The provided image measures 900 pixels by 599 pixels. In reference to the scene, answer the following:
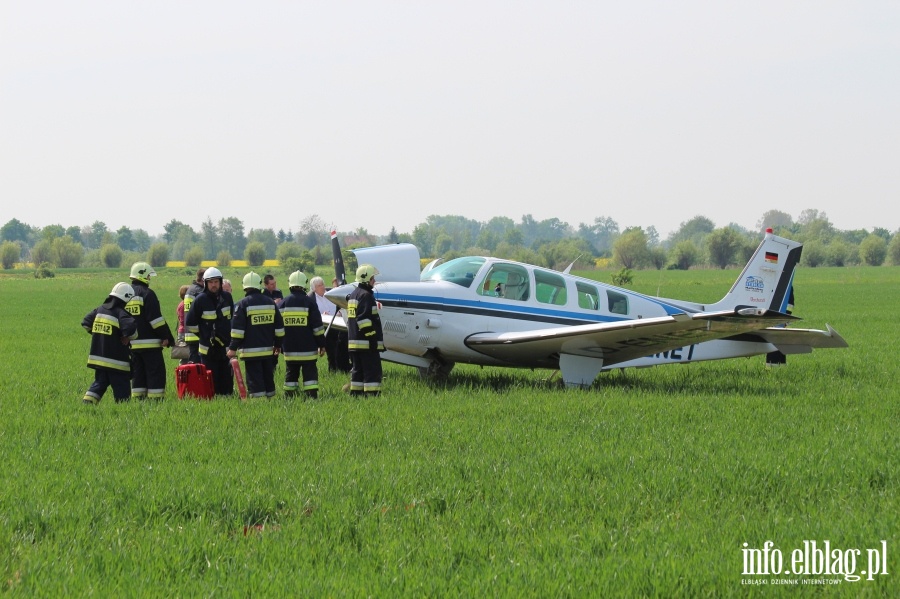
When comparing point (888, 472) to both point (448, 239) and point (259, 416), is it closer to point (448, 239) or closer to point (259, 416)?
point (259, 416)

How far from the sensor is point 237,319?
1147 cm

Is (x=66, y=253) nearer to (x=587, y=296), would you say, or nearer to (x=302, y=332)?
(x=587, y=296)

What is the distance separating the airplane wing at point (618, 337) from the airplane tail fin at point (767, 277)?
7.96ft

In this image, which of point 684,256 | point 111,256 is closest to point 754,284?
point 684,256

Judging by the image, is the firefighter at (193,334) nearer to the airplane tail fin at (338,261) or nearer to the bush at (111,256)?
the airplane tail fin at (338,261)

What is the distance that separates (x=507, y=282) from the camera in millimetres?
13805

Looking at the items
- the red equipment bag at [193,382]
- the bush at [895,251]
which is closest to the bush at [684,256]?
the bush at [895,251]

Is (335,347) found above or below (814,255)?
below

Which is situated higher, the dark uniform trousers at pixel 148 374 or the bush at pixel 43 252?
the bush at pixel 43 252

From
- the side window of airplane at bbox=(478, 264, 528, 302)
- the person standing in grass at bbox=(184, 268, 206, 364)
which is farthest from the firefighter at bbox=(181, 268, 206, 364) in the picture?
the side window of airplane at bbox=(478, 264, 528, 302)

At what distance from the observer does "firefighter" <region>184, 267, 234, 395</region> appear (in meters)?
12.0

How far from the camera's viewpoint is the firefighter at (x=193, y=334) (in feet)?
39.7
